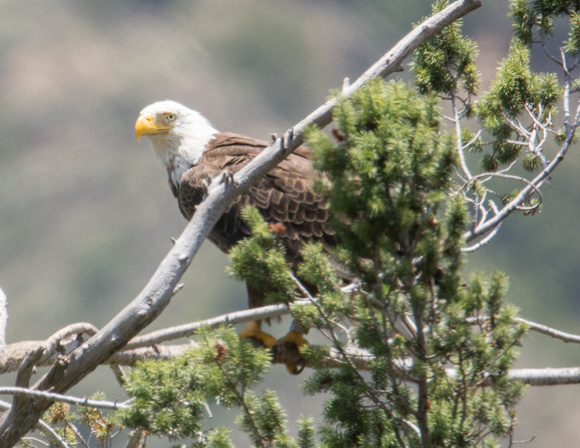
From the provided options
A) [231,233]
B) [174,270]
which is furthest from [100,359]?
[231,233]

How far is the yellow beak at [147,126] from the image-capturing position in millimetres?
3990

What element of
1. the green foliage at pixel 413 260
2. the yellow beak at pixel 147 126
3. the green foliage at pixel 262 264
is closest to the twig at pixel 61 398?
the green foliage at pixel 262 264

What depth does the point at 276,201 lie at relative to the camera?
3.52 m

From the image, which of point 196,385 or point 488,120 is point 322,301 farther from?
point 488,120

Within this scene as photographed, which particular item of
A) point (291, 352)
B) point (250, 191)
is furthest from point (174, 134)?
point (291, 352)

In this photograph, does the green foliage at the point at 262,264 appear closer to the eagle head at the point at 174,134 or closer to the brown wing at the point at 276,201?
the brown wing at the point at 276,201

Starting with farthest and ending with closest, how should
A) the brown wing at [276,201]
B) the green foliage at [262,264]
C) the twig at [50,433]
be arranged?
1. the brown wing at [276,201]
2. the twig at [50,433]
3. the green foliage at [262,264]

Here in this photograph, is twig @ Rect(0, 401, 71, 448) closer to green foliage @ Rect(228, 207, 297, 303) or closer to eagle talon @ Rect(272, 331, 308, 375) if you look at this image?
eagle talon @ Rect(272, 331, 308, 375)

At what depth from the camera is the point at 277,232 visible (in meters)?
1.98

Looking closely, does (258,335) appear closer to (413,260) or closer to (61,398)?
(61,398)

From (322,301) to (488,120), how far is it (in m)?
1.77

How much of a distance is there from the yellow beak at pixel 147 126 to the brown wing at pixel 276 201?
0.51 m

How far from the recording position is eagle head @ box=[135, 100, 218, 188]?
4039mm

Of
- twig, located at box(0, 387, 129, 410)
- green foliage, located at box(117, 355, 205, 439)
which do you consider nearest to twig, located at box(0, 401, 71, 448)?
twig, located at box(0, 387, 129, 410)
